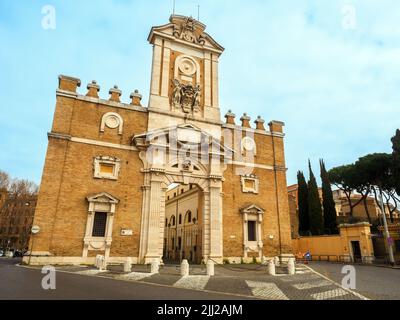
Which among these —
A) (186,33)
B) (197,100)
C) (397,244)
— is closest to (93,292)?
(197,100)

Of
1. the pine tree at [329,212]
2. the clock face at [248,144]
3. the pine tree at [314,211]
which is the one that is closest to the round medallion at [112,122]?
the clock face at [248,144]

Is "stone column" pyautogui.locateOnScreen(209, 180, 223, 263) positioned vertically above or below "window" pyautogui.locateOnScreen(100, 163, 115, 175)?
below

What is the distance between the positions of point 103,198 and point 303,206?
3136 cm

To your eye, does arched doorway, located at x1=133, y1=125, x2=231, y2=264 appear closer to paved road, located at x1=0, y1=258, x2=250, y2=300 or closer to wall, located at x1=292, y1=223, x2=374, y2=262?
paved road, located at x1=0, y1=258, x2=250, y2=300

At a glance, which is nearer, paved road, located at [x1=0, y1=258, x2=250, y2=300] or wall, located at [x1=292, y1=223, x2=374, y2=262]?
paved road, located at [x1=0, y1=258, x2=250, y2=300]

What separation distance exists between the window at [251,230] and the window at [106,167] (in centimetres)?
1047

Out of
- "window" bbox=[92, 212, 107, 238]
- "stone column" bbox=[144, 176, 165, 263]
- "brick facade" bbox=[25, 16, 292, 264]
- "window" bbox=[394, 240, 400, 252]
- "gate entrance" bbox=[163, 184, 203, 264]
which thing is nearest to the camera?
"brick facade" bbox=[25, 16, 292, 264]

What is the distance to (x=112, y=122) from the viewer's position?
19.9 meters

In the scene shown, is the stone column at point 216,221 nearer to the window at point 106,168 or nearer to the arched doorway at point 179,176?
the arched doorway at point 179,176

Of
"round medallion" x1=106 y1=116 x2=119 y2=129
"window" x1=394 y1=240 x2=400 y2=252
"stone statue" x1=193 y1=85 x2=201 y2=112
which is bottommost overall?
"window" x1=394 y1=240 x2=400 y2=252

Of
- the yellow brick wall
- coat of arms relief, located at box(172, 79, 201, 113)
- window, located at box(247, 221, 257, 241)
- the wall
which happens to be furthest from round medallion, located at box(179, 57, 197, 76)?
the wall

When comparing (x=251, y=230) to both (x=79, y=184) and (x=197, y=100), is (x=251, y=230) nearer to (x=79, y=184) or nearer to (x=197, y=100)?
(x=197, y=100)

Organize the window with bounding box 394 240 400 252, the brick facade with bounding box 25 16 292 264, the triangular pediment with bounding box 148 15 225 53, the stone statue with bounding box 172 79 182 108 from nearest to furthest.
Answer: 1. the brick facade with bounding box 25 16 292 264
2. the stone statue with bounding box 172 79 182 108
3. the triangular pediment with bounding box 148 15 225 53
4. the window with bounding box 394 240 400 252

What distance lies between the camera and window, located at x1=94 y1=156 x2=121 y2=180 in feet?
61.2
